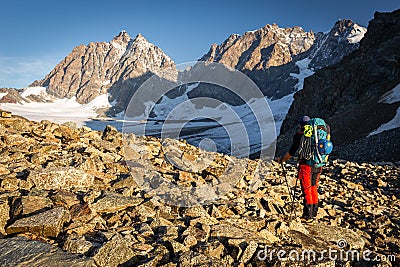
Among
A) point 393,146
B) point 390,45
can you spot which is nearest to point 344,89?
point 390,45

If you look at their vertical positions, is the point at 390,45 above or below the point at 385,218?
above

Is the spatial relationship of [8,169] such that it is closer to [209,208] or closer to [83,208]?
[83,208]

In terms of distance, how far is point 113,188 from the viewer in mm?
6070

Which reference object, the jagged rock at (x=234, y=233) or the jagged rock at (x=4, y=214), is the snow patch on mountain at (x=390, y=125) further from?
the jagged rock at (x=4, y=214)

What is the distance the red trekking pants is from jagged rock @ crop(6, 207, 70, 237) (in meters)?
5.01

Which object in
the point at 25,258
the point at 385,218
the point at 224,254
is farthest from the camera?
the point at 385,218

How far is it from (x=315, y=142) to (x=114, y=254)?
4.77 meters

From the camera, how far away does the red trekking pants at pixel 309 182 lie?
6375 millimetres

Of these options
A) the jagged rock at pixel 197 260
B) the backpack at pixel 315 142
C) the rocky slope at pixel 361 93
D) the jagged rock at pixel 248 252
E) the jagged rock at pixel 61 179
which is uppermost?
the rocky slope at pixel 361 93

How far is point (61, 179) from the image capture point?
5.59 m

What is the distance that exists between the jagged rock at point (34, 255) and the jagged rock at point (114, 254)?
0.57ft

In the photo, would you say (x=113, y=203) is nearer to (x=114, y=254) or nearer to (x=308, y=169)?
(x=114, y=254)

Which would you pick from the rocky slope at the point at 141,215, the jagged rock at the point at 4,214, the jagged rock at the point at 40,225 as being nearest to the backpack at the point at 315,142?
the rocky slope at the point at 141,215

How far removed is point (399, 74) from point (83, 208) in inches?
2539
